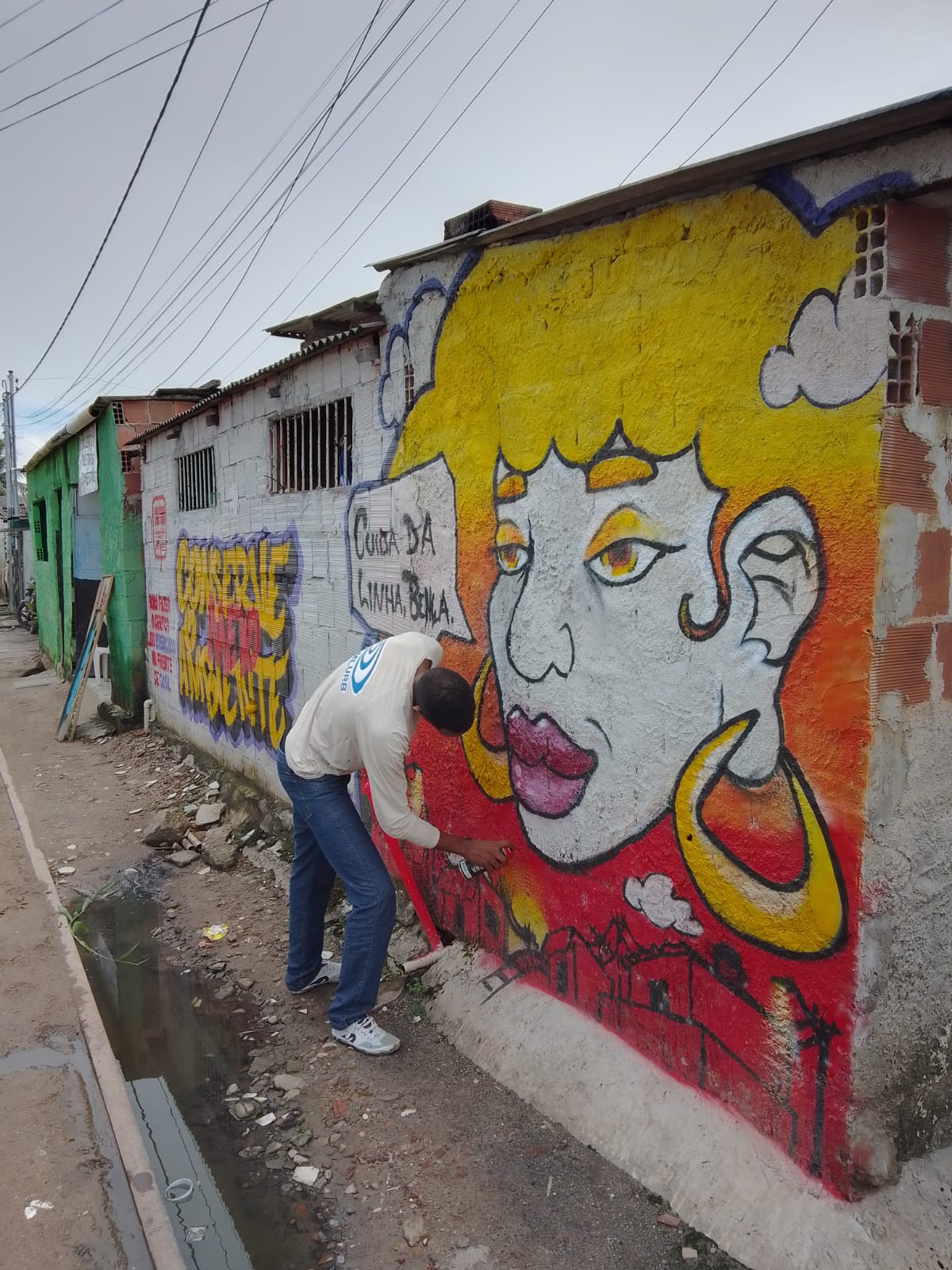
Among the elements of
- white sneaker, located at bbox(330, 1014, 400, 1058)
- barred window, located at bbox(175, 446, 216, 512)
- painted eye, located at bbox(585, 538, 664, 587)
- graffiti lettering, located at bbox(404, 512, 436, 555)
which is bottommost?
white sneaker, located at bbox(330, 1014, 400, 1058)

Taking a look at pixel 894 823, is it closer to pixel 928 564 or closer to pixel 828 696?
pixel 828 696

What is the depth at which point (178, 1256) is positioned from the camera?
268 cm

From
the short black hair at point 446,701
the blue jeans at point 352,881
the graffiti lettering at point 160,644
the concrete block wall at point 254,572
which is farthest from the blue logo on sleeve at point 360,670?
the graffiti lettering at point 160,644

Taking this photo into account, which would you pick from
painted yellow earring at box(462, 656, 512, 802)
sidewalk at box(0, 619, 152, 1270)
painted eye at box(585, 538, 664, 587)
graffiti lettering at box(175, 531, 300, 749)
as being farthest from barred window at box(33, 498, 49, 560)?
painted eye at box(585, 538, 664, 587)

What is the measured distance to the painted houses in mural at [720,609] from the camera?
2.32m

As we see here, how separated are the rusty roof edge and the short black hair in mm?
1652

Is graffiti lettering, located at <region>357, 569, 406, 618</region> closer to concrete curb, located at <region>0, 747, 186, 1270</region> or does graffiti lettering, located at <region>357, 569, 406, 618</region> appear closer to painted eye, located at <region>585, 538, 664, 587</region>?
painted eye, located at <region>585, 538, 664, 587</region>

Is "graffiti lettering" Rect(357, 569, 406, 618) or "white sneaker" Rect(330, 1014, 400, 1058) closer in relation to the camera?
"white sneaker" Rect(330, 1014, 400, 1058)

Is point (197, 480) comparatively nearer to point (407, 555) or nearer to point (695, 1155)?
point (407, 555)

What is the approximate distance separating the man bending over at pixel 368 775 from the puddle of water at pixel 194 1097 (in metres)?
0.60

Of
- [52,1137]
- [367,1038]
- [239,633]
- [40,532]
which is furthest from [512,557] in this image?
[40,532]

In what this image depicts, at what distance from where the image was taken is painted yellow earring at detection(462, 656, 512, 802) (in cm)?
373

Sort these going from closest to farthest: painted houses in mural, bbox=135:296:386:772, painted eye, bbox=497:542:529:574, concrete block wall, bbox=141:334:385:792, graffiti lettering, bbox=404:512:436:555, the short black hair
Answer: the short black hair
painted eye, bbox=497:542:529:574
graffiti lettering, bbox=404:512:436:555
painted houses in mural, bbox=135:296:386:772
concrete block wall, bbox=141:334:385:792

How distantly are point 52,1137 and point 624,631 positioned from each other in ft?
8.73
